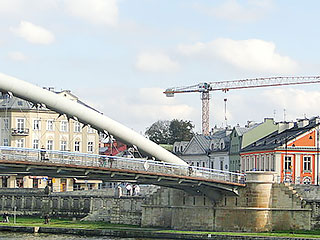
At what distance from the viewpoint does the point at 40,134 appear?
13700cm

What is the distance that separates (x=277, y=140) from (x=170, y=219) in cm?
3458

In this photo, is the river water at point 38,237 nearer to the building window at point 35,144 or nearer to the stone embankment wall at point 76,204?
the stone embankment wall at point 76,204

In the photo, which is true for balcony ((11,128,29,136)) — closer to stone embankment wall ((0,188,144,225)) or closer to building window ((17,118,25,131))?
building window ((17,118,25,131))

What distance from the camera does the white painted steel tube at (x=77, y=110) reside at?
260 ft

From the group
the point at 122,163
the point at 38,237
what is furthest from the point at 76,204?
the point at 122,163

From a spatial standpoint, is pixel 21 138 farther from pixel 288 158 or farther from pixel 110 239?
pixel 110 239

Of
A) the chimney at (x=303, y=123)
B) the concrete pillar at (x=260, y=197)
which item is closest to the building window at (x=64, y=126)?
the chimney at (x=303, y=123)

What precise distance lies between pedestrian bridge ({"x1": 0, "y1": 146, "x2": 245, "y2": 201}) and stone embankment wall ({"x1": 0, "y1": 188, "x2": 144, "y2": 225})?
411 inches

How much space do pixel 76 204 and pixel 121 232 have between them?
24.3 m

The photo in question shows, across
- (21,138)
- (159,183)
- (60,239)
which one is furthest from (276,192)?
(21,138)

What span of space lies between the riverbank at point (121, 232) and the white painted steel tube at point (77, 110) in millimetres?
7685

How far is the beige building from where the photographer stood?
134 metres

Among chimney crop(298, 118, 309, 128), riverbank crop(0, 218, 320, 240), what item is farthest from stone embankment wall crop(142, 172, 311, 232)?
chimney crop(298, 118, 309, 128)

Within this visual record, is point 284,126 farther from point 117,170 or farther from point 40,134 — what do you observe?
point 117,170
